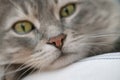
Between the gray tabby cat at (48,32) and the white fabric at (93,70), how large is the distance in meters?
0.05

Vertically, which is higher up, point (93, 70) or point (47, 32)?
point (47, 32)

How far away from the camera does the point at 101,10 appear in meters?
1.05

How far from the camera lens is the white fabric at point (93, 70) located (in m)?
0.82

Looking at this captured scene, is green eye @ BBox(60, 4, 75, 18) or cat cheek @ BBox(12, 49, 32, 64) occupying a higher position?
green eye @ BBox(60, 4, 75, 18)

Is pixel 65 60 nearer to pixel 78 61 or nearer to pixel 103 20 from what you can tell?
pixel 78 61

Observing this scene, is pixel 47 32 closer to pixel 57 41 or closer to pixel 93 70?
pixel 57 41

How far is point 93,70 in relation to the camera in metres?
0.84

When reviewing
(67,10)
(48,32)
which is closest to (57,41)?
(48,32)

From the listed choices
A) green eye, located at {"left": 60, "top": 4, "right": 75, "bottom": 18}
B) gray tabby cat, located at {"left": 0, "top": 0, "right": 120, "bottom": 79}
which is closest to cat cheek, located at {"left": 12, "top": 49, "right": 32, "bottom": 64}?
gray tabby cat, located at {"left": 0, "top": 0, "right": 120, "bottom": 79}

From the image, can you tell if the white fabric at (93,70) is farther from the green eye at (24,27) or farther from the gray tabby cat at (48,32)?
the green eye at (24,27)

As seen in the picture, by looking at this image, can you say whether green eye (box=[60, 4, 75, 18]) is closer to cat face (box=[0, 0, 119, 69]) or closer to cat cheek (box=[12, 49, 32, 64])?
cat face (box=[0, 0, 119, 69])

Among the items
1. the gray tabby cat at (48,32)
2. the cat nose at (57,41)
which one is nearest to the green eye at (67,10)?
the gray tabby cat at (48,32)

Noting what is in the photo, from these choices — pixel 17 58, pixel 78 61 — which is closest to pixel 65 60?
pixel 78 61

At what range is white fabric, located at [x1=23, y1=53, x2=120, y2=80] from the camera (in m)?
0.82
